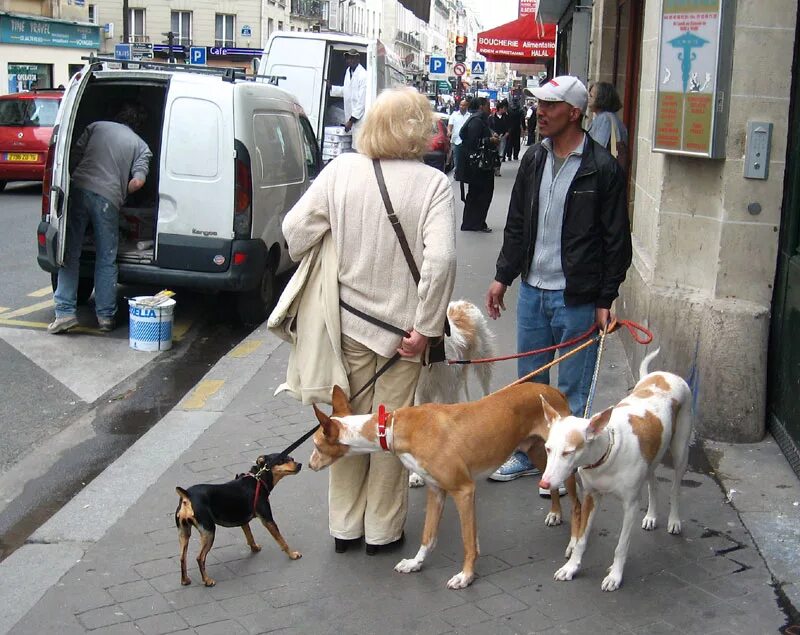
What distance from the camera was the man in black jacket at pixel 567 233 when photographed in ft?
15.1

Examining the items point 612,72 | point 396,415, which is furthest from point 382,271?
point 612,72

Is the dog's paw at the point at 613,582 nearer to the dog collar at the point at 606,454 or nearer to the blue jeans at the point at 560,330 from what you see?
the dog collar at the point at 606,454

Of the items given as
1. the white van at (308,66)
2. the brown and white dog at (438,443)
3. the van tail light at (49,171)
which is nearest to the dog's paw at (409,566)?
the brown and white dog at (438,443)

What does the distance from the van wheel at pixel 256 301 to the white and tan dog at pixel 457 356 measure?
4099 millimetres

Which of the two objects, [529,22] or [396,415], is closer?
[396,415]

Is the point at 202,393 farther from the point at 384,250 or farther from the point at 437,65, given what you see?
the point at 437,65

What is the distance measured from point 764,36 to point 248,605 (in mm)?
3882

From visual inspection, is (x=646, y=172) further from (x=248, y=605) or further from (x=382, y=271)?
(x=248, y=605)

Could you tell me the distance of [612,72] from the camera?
11.1 metres

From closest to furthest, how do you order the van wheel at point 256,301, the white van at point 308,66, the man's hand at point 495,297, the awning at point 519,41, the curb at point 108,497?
the curb at point 108,497 < the man's hand at point 495,297 < the van wheel at point 256,301 < the white van at point 308,66 < the awning at point 519,41

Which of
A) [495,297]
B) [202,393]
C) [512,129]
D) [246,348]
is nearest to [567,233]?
[495,297]

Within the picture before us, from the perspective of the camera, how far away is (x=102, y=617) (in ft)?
12.6

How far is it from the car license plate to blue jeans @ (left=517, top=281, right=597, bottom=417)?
50.6 ft

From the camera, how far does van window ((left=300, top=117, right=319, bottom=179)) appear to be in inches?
425
